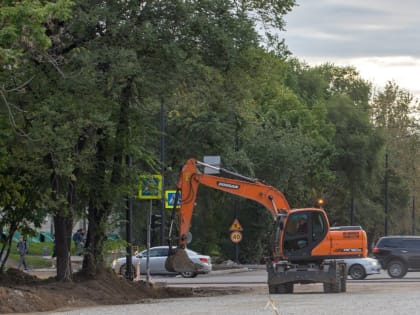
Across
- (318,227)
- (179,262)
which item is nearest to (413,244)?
(318,227)

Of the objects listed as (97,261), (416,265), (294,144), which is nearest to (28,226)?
(97,261)

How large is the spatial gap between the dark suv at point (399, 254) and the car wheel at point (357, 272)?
187 cm

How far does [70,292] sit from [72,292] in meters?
0.08

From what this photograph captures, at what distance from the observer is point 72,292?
25516 millimetres

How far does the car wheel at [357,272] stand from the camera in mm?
42000

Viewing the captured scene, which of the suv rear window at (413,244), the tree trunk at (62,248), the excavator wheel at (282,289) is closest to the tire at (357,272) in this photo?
the suv rear window at (413,244)

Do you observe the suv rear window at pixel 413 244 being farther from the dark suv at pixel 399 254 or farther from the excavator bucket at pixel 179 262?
the excavator bucket at pixel 179 262

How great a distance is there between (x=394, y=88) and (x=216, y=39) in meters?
73.7

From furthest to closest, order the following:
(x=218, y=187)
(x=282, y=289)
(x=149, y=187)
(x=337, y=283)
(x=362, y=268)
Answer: (x=362, y=268) < (x=218, y=187) < (x=282, y=289) < (x=337, y=283) < (x=149, y=187)

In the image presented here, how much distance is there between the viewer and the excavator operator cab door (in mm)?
30578

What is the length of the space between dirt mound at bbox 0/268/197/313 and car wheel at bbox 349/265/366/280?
39.5ft

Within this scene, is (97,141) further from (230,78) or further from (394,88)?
(394,88)

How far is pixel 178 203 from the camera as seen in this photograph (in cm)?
3212

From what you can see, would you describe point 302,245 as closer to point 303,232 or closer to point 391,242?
point 303,232
